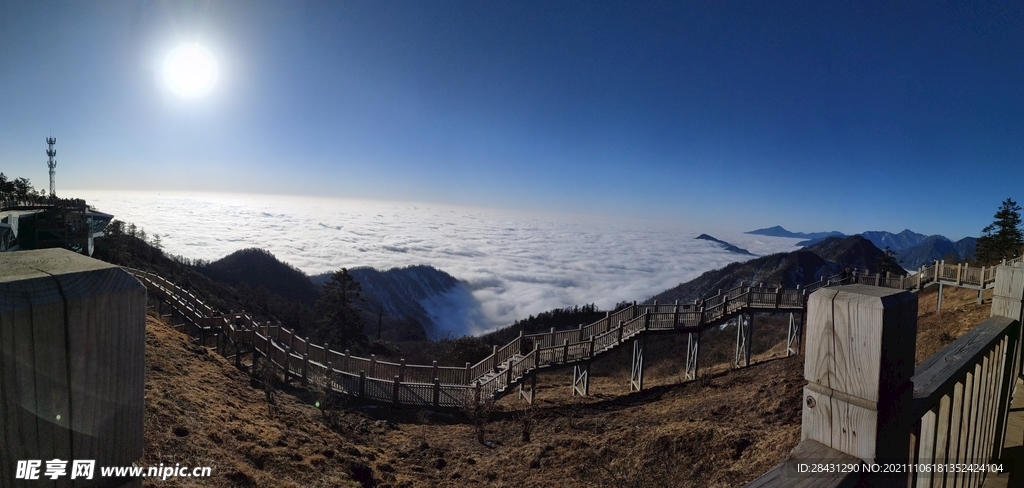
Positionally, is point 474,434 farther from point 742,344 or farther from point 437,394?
point 742,344

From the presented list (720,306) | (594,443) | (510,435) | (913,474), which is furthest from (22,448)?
(720,306)

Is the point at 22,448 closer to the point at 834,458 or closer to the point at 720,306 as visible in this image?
the point at 834,458

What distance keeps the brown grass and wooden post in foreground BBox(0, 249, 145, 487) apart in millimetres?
6776

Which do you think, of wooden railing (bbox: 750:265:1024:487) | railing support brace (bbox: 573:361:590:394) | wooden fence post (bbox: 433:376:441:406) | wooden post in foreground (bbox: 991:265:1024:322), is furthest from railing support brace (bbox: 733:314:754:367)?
wooden railing (bbox: 750:265:1024:487)

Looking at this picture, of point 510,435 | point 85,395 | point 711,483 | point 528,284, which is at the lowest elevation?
point 528,284

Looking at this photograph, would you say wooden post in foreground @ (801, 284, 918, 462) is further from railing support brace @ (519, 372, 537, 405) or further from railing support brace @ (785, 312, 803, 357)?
railing support brace @ (785, 312, 803, 357)

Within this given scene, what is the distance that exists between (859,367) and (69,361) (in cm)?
196

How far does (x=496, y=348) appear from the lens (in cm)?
1716

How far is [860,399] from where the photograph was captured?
1316mm

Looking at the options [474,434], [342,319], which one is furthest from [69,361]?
[342,319]

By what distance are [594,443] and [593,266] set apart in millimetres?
178905

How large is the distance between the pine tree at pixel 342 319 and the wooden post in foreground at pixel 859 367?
31513mm

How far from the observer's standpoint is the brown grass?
8.00 m

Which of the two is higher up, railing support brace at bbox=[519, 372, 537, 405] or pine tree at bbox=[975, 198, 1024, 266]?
pine tree at bbox=[975, 198, 1024, 266]
